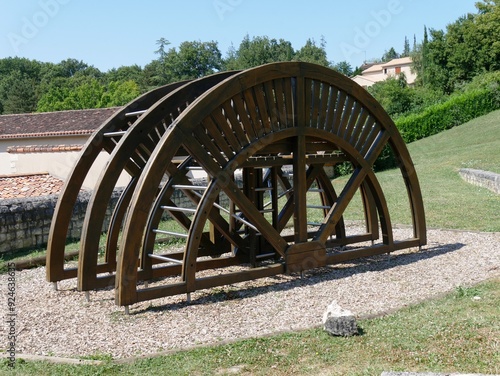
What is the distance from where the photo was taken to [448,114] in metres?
39.2

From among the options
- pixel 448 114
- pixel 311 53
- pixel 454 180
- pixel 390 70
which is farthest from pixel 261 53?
pixel 454 180

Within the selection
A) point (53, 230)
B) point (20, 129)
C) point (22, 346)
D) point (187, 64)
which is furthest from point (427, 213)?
point (187, 64)

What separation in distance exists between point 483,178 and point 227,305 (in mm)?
13663

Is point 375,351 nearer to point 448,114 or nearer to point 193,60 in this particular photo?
point 448,114

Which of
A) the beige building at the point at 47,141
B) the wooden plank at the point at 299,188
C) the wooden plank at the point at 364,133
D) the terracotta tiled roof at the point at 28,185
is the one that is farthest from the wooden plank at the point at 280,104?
the beige building at the point at 47,141

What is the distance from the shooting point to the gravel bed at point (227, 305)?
252 inches

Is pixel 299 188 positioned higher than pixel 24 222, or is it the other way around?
pixel 299 188

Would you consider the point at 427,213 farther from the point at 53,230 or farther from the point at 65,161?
the point at 65,161

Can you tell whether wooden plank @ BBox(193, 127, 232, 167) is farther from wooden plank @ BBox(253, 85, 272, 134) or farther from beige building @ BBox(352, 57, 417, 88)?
beige building @ BBox(352, 57, 417, 88)

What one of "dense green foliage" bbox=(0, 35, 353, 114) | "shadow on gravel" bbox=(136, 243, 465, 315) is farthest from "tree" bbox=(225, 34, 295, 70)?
"shadow on gravel" bbox=(136, 243, 465, 315)

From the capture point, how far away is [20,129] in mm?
31141

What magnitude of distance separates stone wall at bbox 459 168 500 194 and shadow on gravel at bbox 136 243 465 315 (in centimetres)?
757

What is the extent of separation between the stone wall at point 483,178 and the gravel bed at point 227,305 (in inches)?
321

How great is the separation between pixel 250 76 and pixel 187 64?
7821 centimetres
